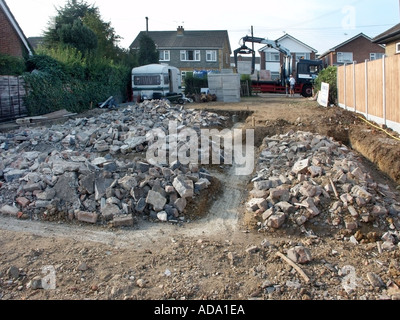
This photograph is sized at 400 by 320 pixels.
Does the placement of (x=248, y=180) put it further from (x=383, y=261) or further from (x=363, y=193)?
(x=383, y=261)

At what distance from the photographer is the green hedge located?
1748cm

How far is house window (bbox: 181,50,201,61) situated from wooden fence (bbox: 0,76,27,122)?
32497 mm

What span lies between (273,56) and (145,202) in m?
47.0

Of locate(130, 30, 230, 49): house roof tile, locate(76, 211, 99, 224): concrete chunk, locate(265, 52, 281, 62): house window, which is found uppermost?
locate(130, 30, 230, 49): house roof tile

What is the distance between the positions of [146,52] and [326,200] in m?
31.9

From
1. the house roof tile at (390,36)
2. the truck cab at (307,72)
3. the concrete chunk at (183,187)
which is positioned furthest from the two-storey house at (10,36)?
the house roof tile at (390,36)

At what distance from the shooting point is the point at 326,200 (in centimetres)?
648

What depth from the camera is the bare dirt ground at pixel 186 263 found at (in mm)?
4219

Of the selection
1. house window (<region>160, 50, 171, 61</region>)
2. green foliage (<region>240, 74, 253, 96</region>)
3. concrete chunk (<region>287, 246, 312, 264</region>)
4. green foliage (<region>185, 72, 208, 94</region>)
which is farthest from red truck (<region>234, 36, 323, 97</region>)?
concrete chunk (<region>287, 246, 312, 264</region>)

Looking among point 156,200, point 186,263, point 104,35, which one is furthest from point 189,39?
point 186,263

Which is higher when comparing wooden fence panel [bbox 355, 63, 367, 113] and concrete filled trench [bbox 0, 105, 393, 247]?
wooden fence panel [bbox 355, 63, 367, 113]

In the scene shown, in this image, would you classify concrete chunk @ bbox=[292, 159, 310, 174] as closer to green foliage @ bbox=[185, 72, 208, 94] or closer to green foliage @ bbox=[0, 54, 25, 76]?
green foliage @ bbox=[0, 54, 25, 76]

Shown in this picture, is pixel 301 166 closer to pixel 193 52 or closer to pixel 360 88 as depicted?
pixel 360 88

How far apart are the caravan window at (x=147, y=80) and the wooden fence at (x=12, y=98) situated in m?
9.86
